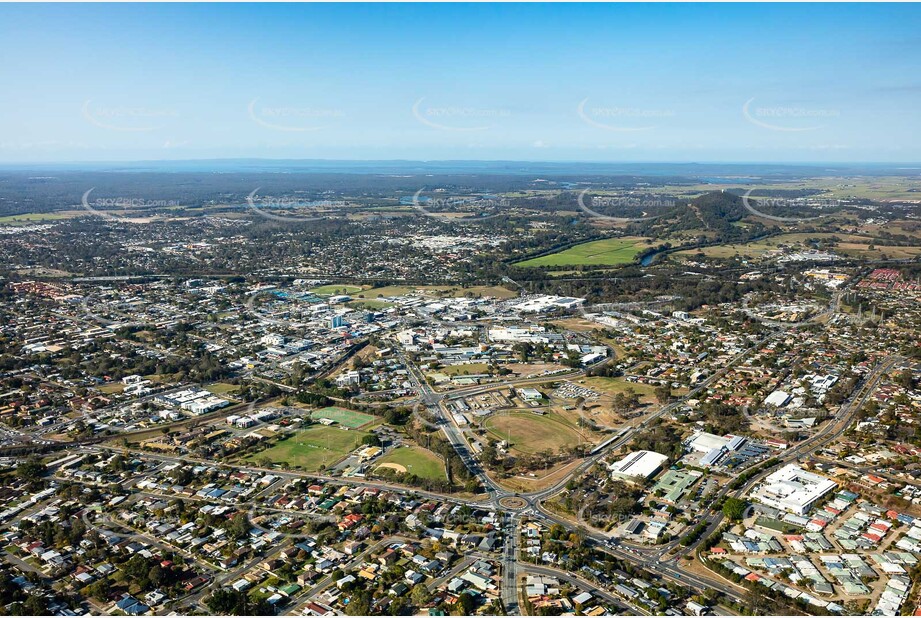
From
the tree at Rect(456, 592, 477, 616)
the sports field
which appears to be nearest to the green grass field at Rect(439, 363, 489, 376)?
the sports field

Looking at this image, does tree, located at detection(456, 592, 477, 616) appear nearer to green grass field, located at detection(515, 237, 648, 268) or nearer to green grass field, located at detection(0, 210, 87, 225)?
green grass field, located at detection(515, 237, 648, 268)

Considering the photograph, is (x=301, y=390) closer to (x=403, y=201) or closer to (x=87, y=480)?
(x=87, y=480)

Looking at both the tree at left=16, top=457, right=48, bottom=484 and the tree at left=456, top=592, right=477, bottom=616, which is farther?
the tree at left=16, top=457, right=48, bottom=484

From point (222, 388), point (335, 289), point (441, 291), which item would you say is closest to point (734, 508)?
point (222, 388)

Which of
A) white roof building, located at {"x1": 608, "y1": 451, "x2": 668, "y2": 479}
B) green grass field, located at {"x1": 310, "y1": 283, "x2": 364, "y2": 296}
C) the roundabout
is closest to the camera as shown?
the roundabout

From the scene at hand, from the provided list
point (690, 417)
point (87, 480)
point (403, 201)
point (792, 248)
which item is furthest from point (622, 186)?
point (87, 480)

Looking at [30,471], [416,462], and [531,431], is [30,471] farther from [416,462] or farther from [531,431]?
[531,431]

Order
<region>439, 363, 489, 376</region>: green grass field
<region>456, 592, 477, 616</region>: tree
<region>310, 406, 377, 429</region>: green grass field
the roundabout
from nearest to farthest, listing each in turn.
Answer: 1. <region>456, 592, 477, 616</region>: tree
2. the roundabout
3. <region>310, 406, 377, 429</region>: green grass field
4. <region>439, 363, 489, 376</region>: green grass field
